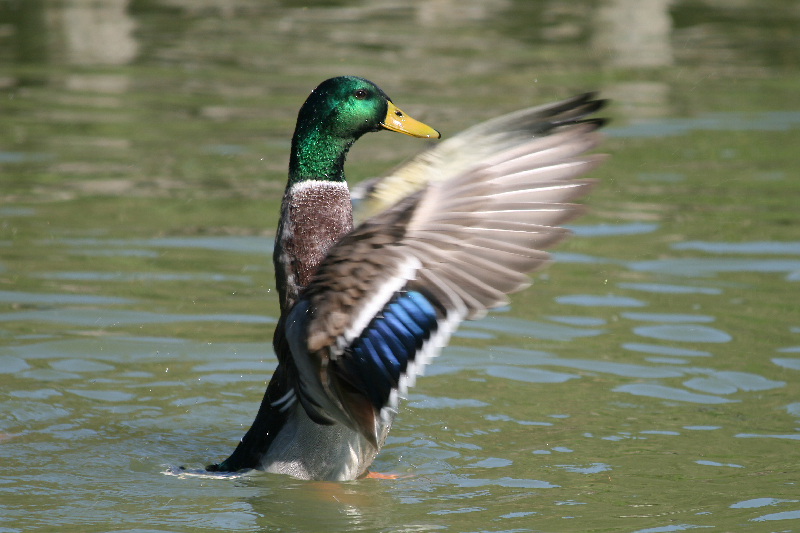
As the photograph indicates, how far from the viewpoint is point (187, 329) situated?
6672mm

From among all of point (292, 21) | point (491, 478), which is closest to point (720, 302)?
point (491, 478)

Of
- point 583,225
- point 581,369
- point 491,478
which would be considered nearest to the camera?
point 491,478

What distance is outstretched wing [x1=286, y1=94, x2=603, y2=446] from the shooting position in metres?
3.89

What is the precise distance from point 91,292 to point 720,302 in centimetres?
370

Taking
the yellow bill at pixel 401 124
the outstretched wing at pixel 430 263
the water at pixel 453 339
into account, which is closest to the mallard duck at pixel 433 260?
the outstretched wing at pixel 430 263

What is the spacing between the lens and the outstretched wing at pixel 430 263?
3887 mm

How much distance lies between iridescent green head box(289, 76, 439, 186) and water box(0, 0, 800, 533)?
4.03 ft

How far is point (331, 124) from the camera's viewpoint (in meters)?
4.77

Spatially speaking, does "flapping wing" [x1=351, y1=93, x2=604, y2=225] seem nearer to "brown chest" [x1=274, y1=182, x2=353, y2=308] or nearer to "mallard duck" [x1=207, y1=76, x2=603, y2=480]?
"mallard duck" [x1=207, y1=76, x2=603, y2=480]

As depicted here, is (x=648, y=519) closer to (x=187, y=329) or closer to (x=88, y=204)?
(x=187, y=329)

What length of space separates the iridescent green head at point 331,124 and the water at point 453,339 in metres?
1.23

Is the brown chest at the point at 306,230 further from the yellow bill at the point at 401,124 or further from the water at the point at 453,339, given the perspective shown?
the water at the point at 453,339

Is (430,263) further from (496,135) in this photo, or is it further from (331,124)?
(331,124)

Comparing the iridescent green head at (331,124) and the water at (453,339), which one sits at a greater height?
the iridescent green head at (331,124)
